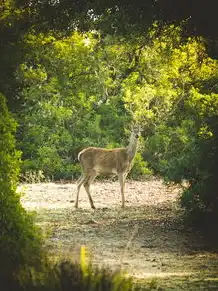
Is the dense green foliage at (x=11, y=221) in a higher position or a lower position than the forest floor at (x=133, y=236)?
higher

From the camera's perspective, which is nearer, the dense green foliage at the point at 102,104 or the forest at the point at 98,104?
the forest at the point at 98,104

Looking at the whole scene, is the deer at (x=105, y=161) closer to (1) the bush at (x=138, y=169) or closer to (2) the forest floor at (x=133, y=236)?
(2) the forest floor at (x=133, y=236)

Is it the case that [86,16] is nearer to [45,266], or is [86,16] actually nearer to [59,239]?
[59,239]

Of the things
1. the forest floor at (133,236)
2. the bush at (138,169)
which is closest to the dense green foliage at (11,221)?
the forest floor at (133,236)

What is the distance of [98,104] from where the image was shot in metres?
25.7

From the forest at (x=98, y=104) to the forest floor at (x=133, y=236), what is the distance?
427 millimetres

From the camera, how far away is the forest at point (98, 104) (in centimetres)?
650

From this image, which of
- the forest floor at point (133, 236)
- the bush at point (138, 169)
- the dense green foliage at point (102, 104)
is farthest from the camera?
the bush at point (138, 169)

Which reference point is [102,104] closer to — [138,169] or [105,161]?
[138,169]

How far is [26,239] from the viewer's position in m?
6.49

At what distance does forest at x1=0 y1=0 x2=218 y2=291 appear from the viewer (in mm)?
6504

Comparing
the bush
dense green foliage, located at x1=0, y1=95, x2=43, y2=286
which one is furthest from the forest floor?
the bush

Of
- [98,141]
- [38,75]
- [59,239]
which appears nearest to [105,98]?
[98,141]

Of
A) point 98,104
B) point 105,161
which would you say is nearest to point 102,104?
point 98,104
